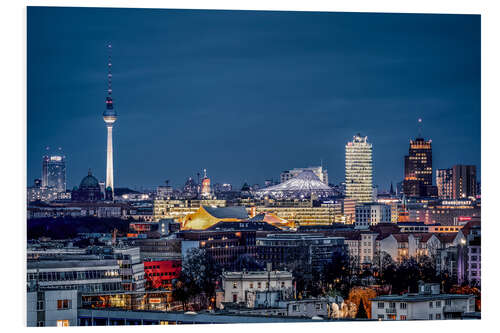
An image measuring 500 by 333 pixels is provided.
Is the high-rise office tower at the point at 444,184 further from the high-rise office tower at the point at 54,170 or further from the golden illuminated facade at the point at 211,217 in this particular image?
the high-rise office tower at the point at 54,170

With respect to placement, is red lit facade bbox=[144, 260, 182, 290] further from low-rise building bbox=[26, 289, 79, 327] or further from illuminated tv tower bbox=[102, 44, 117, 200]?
low-rise building bbox=[26, 289, 79, 327]

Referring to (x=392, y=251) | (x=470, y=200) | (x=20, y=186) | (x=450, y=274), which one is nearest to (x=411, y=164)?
(x=470, y=200)

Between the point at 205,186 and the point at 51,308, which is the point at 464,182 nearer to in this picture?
the point at 205,186

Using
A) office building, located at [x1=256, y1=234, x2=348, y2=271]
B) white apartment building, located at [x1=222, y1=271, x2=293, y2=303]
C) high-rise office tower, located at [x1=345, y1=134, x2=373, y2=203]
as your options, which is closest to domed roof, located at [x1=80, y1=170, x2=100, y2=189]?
office building, located at [x1=256, y1=234, x2=348, y2=271]

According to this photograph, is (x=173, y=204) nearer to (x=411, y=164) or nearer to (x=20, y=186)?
(x=411, y=164)

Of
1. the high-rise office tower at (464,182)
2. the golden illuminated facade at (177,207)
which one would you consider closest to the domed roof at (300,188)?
the golden illuminated facade at (177,207)

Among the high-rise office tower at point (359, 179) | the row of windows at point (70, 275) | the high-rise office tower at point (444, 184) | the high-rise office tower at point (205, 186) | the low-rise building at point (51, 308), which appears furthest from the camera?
the high-rise office tower at point (359, 179)
